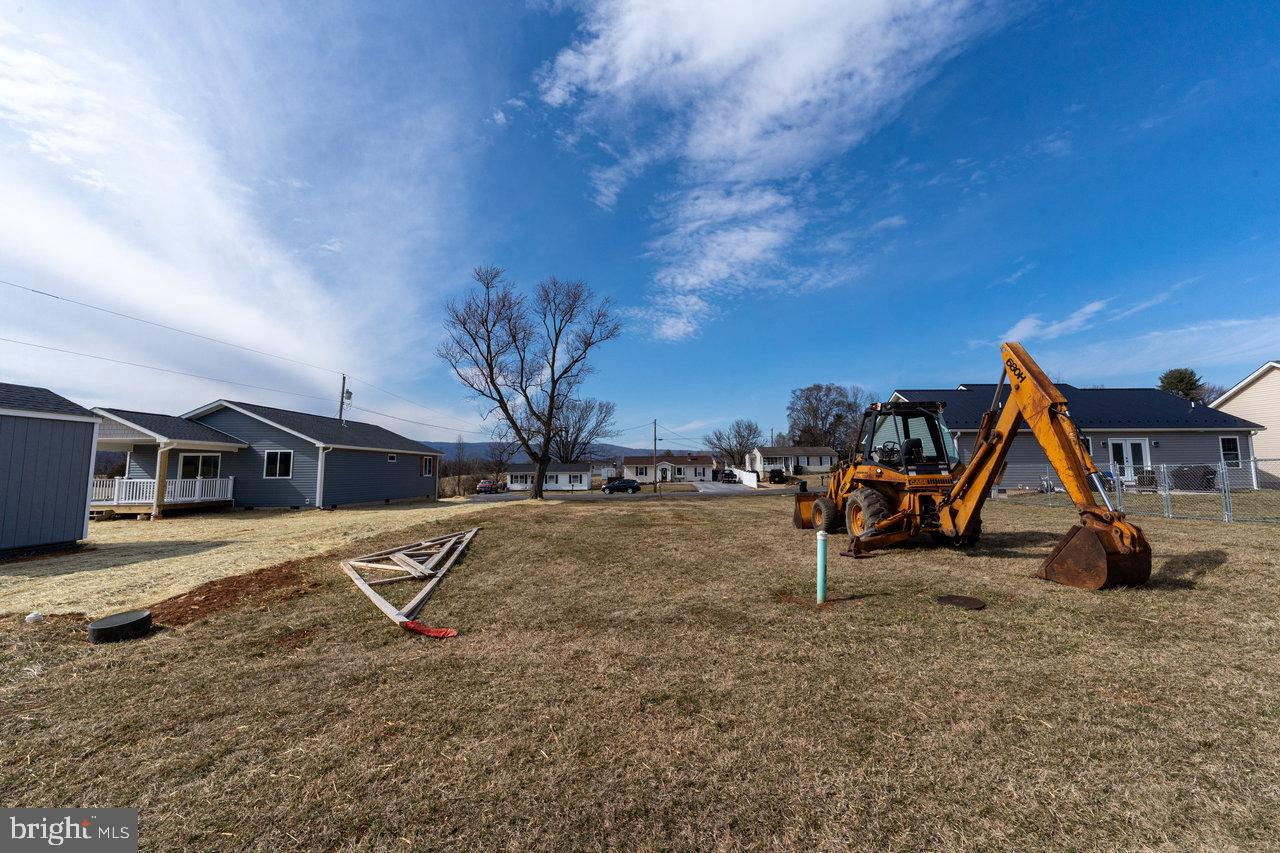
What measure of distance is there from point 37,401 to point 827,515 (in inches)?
743

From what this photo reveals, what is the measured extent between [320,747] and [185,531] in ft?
55.9

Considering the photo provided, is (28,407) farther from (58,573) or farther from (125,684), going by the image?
(125,684)

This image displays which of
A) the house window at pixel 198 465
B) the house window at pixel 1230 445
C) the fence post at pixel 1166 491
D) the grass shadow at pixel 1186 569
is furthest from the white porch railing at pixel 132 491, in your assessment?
the house window at pixel 1230 445

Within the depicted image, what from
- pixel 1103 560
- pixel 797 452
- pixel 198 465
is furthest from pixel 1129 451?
pixel 198 465

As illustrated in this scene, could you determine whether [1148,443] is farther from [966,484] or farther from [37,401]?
[37,401]

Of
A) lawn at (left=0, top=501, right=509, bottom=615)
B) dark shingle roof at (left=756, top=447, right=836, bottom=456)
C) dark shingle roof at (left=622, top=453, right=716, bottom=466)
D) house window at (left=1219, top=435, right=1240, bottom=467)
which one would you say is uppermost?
dark shingle roof at (left=756, top=447, right=836, bottom=456)

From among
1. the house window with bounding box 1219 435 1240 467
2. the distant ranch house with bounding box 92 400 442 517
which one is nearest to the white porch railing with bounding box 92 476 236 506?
the distant ranch house with bounding box 92 400 442 517

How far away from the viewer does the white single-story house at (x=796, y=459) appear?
68.4 metres

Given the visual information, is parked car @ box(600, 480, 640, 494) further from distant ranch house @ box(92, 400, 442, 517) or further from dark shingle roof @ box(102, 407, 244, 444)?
dark shingle roof @ box(102, 407, 244, 444)

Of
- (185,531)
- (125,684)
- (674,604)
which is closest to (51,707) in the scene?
(125,684)

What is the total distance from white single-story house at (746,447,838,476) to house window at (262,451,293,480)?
5556 centimetres

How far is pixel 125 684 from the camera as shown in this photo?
14.0ft

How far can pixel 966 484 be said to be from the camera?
849 cm

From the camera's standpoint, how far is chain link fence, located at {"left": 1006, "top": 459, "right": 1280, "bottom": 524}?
1420 centimetres
